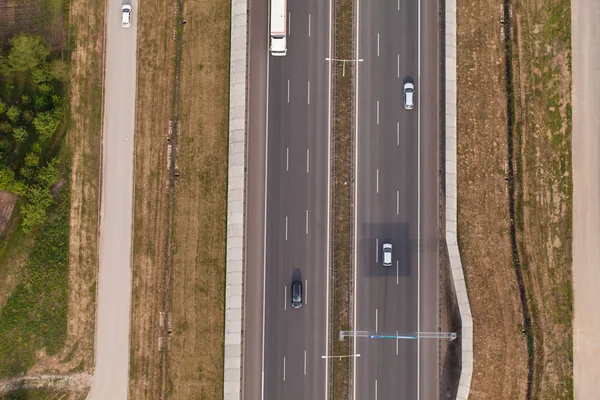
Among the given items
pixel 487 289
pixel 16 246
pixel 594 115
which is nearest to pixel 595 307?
pixel 487 289

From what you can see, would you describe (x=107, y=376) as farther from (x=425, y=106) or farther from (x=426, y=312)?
(x=425, y=106)

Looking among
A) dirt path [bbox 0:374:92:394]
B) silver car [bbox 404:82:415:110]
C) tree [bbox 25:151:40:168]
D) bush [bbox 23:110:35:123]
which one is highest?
silver car [bbox 404:82:415:110]

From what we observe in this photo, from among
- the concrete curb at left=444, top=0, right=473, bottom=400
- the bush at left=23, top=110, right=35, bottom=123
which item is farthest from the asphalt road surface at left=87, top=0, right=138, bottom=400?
the concrete curb at left=444, top=0, right=473, bottom=400

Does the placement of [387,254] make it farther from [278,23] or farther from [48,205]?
[48,205]

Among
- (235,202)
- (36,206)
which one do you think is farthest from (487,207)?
(36,206)

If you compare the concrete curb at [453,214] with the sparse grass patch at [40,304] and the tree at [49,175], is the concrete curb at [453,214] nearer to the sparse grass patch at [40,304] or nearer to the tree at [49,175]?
the sparse grass patch at [40,304]

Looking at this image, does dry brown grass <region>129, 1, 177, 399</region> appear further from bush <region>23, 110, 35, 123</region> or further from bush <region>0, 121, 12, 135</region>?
bush <region>0, 121, 12, 135</region>
